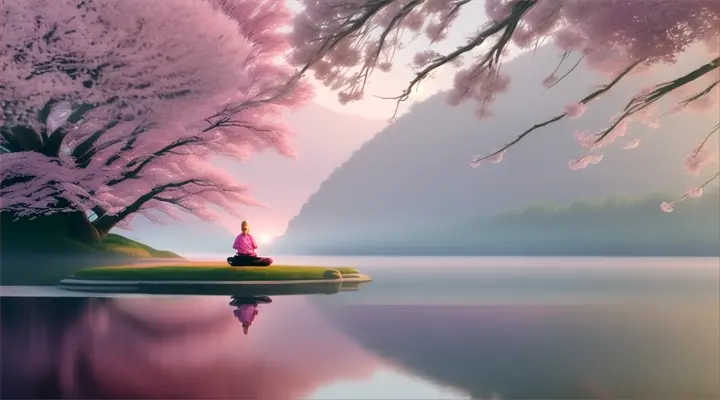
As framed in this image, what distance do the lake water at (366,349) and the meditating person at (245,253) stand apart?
2947 millimetres

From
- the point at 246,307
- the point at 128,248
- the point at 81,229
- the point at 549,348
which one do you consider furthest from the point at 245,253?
the point at 549,348

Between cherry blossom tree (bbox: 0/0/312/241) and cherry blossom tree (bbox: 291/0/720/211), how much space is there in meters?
1.40

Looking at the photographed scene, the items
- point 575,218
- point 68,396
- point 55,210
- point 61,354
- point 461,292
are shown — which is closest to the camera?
point 68,396

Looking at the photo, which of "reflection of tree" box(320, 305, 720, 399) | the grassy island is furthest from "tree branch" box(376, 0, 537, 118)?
the grassy island

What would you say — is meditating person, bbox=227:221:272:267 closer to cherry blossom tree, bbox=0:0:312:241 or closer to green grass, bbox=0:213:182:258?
cherry blossom tree, bbox=0:0:312:241

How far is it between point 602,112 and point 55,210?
2112 inches

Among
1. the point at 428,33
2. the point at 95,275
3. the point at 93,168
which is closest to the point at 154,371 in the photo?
the point at 428,33

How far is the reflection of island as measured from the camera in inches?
368

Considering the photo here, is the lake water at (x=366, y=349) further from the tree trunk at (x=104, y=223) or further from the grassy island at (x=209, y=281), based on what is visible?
the tree trunk at (x=104, y=223)

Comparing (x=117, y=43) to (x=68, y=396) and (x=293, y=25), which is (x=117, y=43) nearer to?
(x=293, y=25)

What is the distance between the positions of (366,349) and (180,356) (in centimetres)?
237

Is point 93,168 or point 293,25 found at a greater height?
point 293,25

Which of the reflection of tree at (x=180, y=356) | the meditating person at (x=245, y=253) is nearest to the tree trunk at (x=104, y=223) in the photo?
the meditating person at (x=245, y=253)

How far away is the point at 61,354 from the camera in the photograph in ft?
21.9
